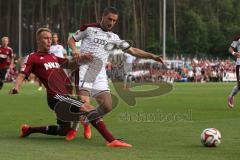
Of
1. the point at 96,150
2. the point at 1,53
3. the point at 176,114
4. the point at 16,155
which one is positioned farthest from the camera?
the point at 1,53

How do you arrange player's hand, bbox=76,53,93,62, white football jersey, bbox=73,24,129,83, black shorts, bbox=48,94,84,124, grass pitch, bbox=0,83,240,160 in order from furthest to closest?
white football jersey, bbox=73,24,129,83 < black shorts, bbox=48,94,84,124 < player's hand, bbox=76,53,93,62 < grass pitch, bbox=0,83,240,160

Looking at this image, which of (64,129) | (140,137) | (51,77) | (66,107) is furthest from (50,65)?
(140,137)

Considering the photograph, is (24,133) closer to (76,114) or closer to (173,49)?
(76,114)

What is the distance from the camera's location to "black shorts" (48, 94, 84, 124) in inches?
404

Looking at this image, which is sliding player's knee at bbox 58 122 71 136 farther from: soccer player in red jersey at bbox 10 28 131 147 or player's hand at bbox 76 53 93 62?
player's hand at bbox 76 53 93 62

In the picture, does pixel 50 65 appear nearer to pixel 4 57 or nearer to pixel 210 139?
pixel 210 139

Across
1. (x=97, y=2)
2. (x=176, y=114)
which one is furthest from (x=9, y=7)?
(x=176, y=114)

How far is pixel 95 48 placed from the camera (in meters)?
10.5

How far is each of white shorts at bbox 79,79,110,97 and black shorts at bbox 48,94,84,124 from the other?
26 centimetres

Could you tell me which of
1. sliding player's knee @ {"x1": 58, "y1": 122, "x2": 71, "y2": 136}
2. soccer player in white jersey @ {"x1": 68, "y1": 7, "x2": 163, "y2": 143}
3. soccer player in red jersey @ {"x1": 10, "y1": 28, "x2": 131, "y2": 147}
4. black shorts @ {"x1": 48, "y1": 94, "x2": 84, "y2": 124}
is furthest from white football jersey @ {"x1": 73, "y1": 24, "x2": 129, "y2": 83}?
sliding player's knee @ {"x1": 58, "y1": 122, "x2": 71, "y2": 136}

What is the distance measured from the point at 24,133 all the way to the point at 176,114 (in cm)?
602

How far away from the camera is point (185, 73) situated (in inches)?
2068

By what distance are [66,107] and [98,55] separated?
3.25 ft

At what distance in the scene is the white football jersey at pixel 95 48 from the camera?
10391 mm
